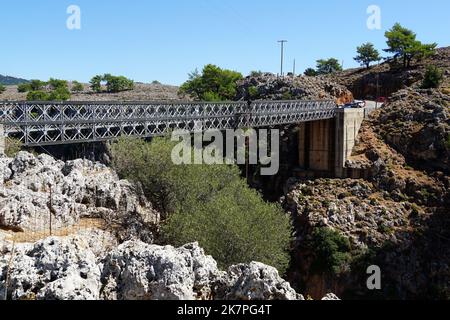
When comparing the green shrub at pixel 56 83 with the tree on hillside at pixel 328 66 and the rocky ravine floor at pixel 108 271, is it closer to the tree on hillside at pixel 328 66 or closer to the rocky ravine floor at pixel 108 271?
the tree on hillside at pixel 328 66

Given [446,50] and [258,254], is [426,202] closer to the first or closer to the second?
[258,254]

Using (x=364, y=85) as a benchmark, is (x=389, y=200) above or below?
below

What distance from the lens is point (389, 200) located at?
126ft

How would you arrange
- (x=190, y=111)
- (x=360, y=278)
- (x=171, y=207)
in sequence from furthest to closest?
(x=360, y=278), (x=190, y=111), (x=171, y=207)

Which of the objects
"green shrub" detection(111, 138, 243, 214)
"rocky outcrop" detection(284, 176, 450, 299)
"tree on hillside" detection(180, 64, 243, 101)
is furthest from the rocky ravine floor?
"tree on hillside" detection(180, 64, 243, 101)

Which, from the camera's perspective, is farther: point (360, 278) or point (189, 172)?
point (360, 278)

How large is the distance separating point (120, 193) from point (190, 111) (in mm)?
8801

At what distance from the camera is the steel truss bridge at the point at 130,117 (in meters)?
17.7

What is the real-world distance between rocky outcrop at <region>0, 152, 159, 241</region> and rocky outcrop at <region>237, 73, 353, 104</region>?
32.2 m

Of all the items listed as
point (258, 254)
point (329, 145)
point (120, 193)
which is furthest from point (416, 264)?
point (120, 193)

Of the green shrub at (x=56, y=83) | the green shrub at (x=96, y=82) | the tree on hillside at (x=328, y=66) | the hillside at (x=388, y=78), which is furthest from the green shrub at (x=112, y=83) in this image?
the hillside at (x=388, y=78)

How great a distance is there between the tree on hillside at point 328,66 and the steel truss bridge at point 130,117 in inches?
1917

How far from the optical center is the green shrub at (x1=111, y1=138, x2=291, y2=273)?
19.4 m

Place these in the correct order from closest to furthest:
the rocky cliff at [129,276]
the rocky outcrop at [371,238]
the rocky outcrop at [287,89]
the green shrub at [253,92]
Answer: the rocky cliff at [129,276] → the rocky outcrop at [371,238] → the rocky outcrop at [287,89] → the green shrub at [253,92]
